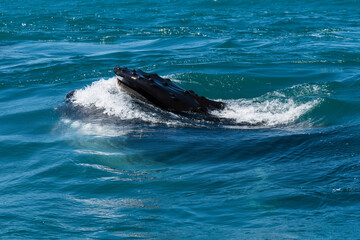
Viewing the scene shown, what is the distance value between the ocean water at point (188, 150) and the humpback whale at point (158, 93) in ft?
0.60

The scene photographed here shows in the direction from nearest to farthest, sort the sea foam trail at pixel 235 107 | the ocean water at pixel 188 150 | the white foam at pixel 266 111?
the ocean water at pixel 188 150 < the sea foam trail at pixel 235 107 < the white foam at pixel 266 111

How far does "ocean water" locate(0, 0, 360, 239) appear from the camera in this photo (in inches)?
266

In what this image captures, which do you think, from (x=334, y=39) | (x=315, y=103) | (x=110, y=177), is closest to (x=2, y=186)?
(x=110, y=177)

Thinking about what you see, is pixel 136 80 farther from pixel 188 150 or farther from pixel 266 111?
pixel 266 111

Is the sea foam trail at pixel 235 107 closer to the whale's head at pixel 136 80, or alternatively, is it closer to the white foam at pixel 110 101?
the white foam at pixel 110 101

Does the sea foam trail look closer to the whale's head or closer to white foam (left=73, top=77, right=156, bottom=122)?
white foam (left=73, top=77, right=156, bottom=122)

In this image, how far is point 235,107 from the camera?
36.1 ft

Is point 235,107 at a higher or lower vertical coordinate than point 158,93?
lower

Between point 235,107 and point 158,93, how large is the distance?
203 centimetres

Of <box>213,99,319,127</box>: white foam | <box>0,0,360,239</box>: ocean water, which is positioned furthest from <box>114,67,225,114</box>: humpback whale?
<box>213,99,319,127</box>: white foam

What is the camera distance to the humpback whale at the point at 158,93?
9.59m

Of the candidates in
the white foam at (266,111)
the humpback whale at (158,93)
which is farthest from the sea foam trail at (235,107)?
the humpback whale at (158,93)

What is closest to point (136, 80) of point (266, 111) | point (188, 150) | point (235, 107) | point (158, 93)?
point (158, 93)

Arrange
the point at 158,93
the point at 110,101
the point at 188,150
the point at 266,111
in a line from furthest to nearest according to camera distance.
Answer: the point at 266,111 → the point at 110,101 → the point at 158,93 → the point at 188,150
